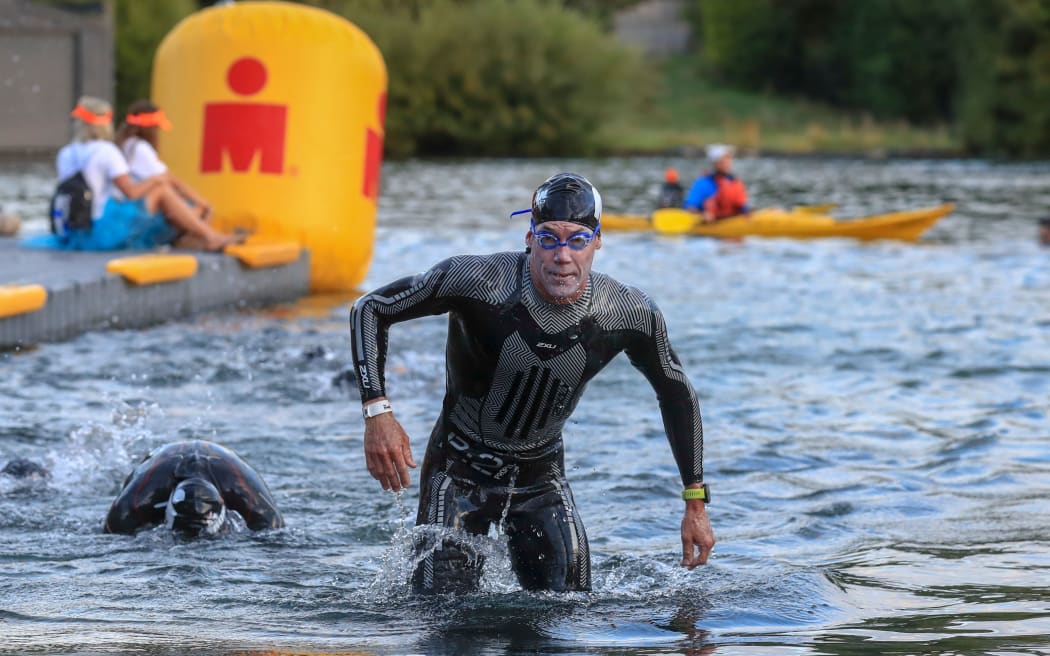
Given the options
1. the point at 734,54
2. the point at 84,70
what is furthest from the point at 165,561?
the point at 734,54

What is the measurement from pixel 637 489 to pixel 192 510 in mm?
2668

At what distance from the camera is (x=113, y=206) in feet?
46.4

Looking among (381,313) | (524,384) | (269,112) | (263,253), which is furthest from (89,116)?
(524,384)

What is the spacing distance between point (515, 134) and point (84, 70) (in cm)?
1752

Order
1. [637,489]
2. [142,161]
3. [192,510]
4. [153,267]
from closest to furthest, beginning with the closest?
[192,510]
[637,489]
[153,267]
[142,161]

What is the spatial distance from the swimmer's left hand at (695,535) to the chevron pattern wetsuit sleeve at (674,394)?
0.11 metres

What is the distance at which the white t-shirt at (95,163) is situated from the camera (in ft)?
43.8

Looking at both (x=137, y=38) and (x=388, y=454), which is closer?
(x=388, y=454)

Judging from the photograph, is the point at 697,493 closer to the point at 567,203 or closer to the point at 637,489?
the point at 567,203

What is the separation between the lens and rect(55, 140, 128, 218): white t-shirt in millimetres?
13336

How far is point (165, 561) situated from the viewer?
6.50m

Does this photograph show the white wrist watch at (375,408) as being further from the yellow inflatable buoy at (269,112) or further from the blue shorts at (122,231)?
the yellow inflatable buoy at (269,112)

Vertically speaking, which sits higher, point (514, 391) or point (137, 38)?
point (137, 38)

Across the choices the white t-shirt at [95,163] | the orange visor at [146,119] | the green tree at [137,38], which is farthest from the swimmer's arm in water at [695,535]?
the green tree at [137,38]
